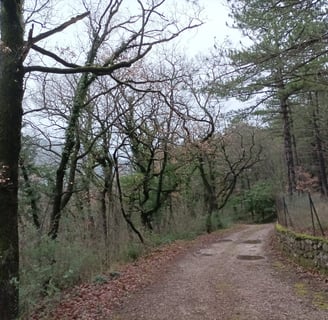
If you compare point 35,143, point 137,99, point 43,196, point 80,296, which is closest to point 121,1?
point 137,99

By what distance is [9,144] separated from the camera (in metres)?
6.15

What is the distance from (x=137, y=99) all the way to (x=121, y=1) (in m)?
4.83

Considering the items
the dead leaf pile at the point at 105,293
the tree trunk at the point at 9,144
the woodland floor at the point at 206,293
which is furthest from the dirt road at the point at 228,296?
the tree trunk at the point at 9,144

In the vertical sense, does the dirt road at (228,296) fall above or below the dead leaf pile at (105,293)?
below

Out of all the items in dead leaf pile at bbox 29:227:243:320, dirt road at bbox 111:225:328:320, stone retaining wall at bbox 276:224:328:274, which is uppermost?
stone retaining wall at bbox 276:224:328:274

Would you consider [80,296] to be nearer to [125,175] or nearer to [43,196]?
[43,196]

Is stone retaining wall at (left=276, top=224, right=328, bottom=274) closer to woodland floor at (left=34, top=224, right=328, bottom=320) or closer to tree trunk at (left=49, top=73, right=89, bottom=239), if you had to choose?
woodland floor at (left=34, top=224, right=328, bottom=320)

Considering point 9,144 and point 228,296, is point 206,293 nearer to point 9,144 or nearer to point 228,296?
point 228,296

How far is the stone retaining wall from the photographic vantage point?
29.2 ft

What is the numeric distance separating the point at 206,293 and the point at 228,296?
0.58 meters

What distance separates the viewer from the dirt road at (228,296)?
21.0 feet

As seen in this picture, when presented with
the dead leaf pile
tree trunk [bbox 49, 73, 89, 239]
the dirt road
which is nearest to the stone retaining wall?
the dirt road

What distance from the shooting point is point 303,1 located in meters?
8.98

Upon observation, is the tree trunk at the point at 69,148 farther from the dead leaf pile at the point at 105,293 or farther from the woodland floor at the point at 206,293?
the woodland floor at the point at 206,293
